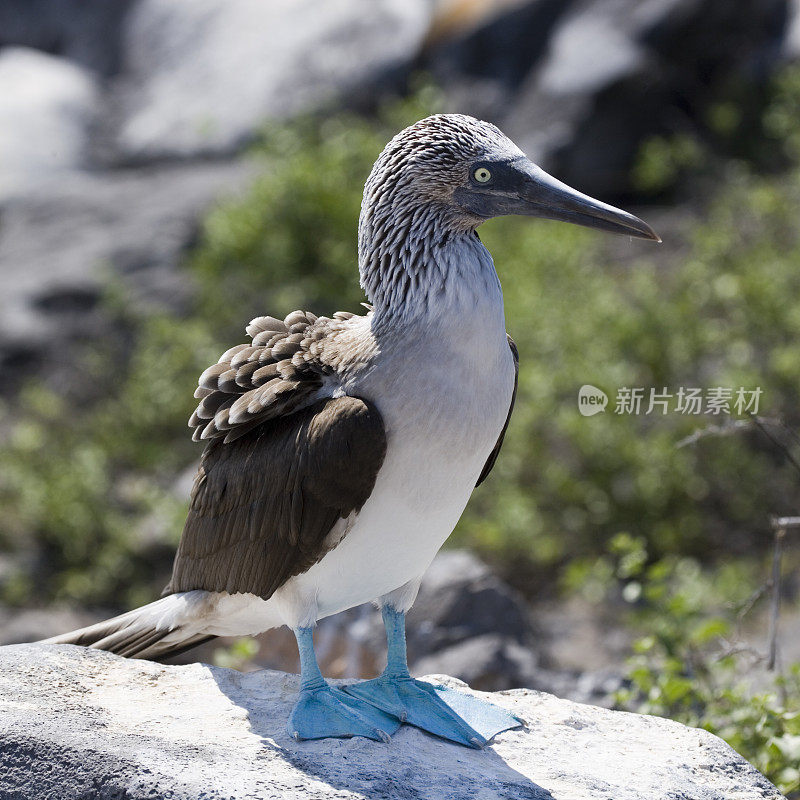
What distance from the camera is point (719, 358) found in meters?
7.91

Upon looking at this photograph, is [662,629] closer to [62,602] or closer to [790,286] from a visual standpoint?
[790,286]

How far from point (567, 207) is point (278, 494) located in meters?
1.27

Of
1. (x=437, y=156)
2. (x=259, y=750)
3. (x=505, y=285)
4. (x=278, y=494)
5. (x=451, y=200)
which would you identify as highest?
(x=505, y=285)

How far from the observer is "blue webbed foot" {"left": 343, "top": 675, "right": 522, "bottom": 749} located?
3.42 metres

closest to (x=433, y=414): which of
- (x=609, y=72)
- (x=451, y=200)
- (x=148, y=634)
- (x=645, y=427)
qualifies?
(x=451, y=200)

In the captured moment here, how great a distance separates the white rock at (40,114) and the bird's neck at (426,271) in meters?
10.1

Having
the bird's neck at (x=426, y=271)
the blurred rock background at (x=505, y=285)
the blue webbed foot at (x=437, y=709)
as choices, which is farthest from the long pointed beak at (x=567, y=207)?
the blue webbed foot at (x=437, y=709)

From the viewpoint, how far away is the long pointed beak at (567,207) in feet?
10.7

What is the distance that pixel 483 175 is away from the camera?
3.28m

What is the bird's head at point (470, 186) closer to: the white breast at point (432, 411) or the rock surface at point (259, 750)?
the white breast at point (432, 411)

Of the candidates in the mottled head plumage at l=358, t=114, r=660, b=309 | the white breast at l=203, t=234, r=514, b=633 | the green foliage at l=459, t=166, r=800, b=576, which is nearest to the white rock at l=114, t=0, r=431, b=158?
the green foliage at l=459, t=166, r=800, b=576

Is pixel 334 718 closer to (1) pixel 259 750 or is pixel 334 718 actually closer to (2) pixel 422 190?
(1) pixel 259 750
